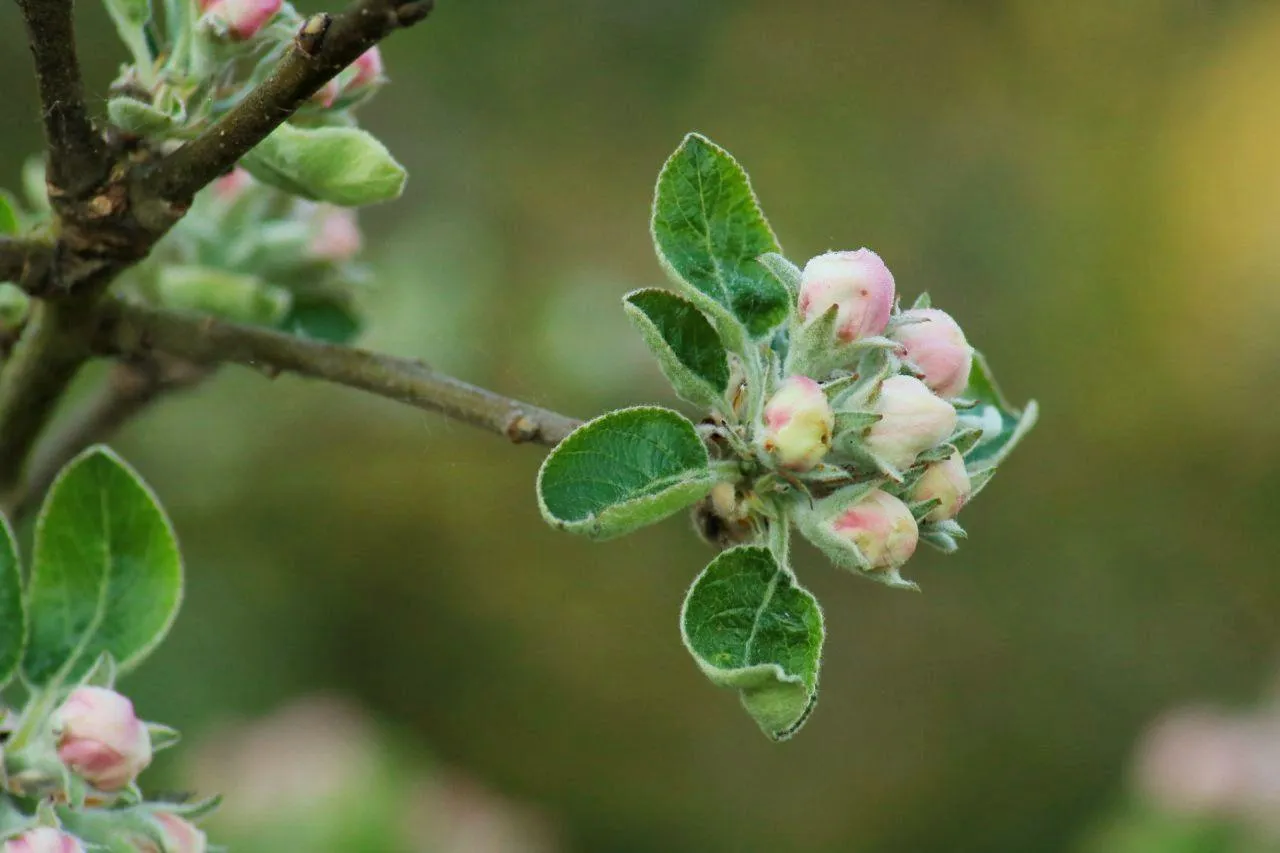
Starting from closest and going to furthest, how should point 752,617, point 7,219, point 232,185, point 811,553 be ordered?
1. point 752,617
2. point 7,219
3. point 232,185
4. point 811,553

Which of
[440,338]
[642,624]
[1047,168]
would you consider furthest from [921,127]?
[440,338]

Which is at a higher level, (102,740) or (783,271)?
(783,271)

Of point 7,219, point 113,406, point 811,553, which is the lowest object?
point 811,553

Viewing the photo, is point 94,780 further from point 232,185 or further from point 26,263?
point 232,185

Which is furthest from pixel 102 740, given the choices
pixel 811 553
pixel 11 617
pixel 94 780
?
pixel 811 553

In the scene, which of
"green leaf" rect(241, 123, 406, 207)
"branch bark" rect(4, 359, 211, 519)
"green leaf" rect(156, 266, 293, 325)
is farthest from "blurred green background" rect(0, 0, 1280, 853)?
"green leaf" rect(241, 123, 406, 207)

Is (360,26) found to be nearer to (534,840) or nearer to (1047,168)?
(534,840)

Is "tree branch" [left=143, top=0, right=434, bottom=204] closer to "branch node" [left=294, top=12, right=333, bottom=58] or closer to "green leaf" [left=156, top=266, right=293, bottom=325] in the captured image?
"branch node" [left=294, top=12, right=333, bottom=58]
